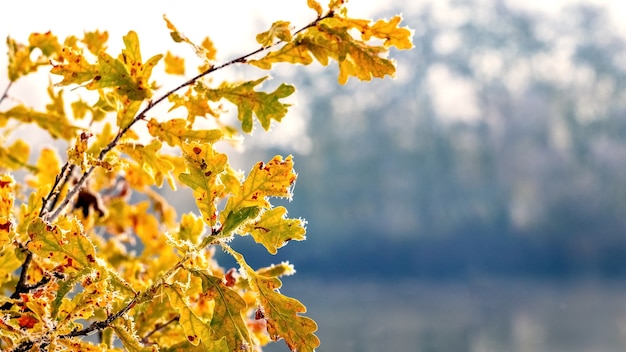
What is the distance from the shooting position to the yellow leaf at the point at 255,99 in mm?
1429

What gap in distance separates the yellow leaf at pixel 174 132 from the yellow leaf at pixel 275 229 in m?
0.36

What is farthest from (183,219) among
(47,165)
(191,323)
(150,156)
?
(47,165)

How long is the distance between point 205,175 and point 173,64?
1.01 metres

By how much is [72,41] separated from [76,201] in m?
0.68

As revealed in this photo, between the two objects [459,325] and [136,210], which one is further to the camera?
[459,325]

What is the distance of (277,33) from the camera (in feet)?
4.26

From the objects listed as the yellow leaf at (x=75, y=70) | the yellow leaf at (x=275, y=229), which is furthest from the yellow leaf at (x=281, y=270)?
the yellow leaf at (x=75, y=70)

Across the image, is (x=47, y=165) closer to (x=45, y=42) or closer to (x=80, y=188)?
(x=45, y=42)

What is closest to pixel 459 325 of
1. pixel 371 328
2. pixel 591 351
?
pixel 371 328

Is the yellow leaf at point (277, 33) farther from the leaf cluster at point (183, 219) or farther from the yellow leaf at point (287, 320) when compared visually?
the yellow leaf at point (287, 320)

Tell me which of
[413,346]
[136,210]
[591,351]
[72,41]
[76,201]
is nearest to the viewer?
[72,41]

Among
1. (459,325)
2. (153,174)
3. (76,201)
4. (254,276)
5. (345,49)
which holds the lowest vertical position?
(254,276)

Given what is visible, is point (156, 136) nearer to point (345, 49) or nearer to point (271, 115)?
point (271, 115)

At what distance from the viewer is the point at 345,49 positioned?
1354 mm
